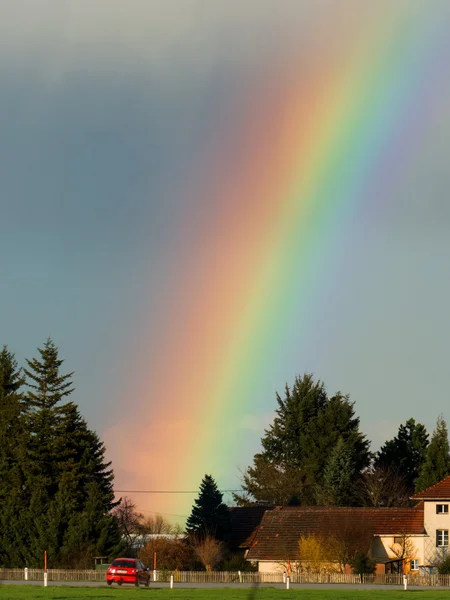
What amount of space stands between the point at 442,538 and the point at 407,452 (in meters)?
44.8

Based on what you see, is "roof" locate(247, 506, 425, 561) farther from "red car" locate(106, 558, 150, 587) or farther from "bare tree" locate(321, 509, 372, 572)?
"red car" locate(106, 558, 150, 587)

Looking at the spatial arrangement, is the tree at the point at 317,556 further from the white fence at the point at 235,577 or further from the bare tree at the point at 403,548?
the bare tree at the point at 403,548

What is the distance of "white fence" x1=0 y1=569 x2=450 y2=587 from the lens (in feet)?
209

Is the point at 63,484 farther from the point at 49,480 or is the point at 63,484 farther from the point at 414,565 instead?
the point at 414,565

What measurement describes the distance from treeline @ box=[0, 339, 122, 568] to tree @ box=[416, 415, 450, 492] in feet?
126

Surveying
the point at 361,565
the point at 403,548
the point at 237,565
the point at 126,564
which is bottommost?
the point at 237,565

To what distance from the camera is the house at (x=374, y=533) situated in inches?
3152

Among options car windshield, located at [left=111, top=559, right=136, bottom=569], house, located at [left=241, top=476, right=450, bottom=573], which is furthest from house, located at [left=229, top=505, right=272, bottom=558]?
car windshield, located at [left=111, top=559, right=136, bottom=569]

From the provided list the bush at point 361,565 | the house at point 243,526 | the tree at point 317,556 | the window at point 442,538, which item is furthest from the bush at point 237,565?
the window at point 442,538

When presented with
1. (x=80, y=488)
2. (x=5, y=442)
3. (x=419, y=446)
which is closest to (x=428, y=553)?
(x=80, y=488)

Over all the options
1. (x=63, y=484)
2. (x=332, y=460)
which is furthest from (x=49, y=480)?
(x=332, y=460)

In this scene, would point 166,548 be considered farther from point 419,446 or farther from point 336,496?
point 419,446

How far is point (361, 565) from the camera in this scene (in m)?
70.4

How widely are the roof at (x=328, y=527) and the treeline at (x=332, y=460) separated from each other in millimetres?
25210
